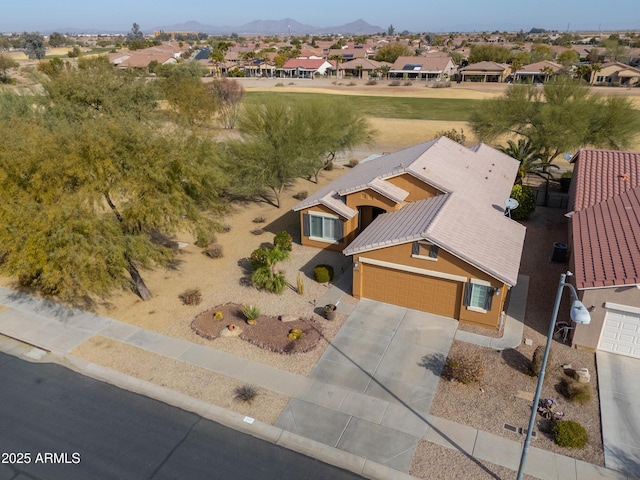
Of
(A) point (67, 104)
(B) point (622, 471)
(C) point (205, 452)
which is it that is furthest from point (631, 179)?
(A) point (67, 104)

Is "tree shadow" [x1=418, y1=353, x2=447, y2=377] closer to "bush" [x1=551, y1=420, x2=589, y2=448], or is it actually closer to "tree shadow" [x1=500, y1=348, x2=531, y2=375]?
"tree shadow" [x1=500, y1=348, x2=531, y2=375]

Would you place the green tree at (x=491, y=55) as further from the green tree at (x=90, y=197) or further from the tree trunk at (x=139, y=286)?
the tree trunk at (x=139, y=286)

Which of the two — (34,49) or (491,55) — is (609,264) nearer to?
(491,55)

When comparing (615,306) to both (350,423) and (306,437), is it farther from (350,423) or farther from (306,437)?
(306,437)

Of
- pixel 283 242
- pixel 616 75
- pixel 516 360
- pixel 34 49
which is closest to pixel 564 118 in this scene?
pixel 283 242

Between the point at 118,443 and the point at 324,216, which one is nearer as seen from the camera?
the point at 118,443

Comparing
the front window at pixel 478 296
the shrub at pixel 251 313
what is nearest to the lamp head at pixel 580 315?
the front window at pixel 478 296
